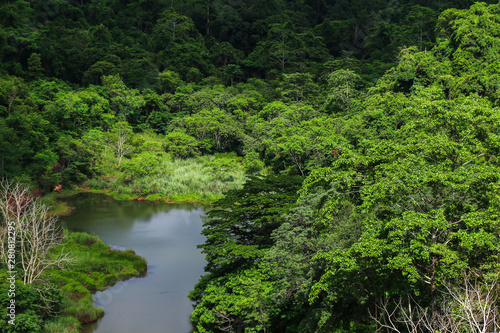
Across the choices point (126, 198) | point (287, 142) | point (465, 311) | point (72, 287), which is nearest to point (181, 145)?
point (126, 198)

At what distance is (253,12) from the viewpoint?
84125 millimetres

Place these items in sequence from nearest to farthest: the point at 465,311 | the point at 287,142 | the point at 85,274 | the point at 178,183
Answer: the point at 465,311
the point at 85,274
the point at 287,142
the point at 178,183

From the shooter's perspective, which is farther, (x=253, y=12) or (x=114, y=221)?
(x=253, y=12)

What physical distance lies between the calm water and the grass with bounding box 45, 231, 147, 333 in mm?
643

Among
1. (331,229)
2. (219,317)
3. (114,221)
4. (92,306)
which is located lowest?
(219,317)

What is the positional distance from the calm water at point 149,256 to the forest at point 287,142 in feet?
4.06

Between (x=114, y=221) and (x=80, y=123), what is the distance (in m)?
18.4

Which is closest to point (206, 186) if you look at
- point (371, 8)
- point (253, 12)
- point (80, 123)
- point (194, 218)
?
point (194, 218)

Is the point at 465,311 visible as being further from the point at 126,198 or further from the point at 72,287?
the point at 126,198

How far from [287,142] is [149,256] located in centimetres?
1577

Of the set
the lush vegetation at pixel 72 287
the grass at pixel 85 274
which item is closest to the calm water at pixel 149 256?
the grass at pixel 85 274

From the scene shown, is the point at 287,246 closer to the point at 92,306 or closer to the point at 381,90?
the point at 92,306

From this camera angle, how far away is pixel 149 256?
27641 mm

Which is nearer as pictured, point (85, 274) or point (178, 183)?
point (85, 274)
